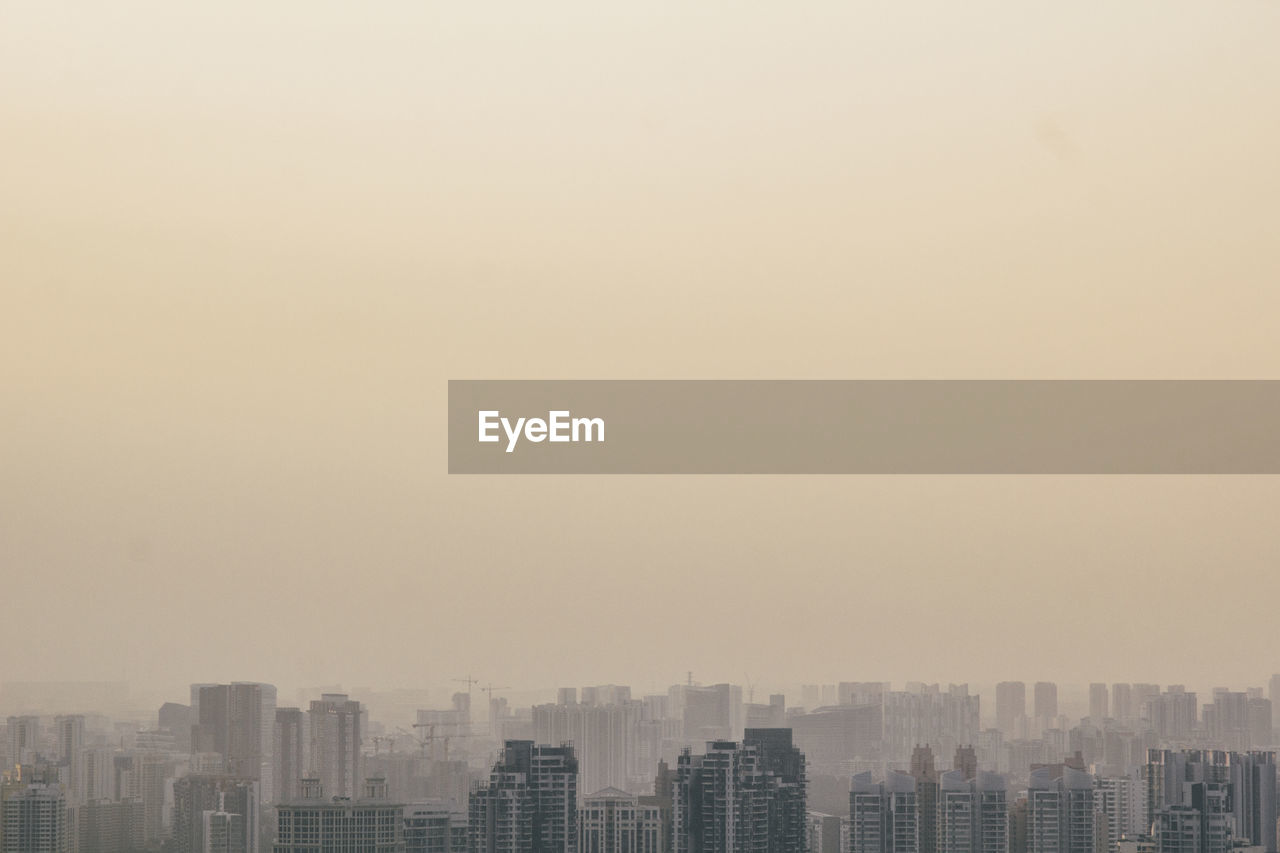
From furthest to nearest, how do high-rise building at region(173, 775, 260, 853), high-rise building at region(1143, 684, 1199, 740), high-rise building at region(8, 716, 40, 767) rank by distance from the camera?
high-rise building at region(1143, 684, 1199, 740)
high-rise building at region(173, 775, 260, 853)
high-rise building at region(8, 716, 40, 767)

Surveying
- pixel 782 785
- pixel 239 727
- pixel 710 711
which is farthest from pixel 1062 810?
pixel 239 727

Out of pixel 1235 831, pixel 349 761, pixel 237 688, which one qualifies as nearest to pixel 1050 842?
pixel 1235 831

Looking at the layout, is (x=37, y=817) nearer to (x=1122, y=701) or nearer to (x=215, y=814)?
(x=215, y=814)

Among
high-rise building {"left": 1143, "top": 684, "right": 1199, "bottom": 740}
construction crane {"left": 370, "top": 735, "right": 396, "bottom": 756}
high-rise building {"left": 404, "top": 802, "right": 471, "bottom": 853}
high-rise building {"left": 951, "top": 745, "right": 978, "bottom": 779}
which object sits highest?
high-rise building {"left": 1143, "top": 684, "right": 1199, "bottom": 740}

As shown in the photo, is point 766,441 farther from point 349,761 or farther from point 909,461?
point 349,761

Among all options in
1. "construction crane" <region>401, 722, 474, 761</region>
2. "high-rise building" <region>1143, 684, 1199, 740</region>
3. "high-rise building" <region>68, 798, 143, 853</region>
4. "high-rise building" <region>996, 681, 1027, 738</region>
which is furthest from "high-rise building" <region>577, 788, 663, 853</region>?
"high-rise building" <region>1143, 684, 1199, 740</region>

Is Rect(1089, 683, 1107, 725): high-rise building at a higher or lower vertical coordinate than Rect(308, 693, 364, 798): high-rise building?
higher

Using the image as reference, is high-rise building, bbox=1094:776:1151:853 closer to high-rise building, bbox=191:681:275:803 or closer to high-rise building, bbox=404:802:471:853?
high-rise building, bbox=404:802:471:853
